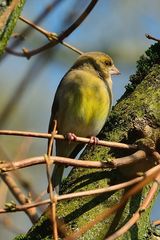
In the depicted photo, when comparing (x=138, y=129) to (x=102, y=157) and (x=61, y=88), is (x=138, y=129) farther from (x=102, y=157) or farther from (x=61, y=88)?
(x=61, y=88)

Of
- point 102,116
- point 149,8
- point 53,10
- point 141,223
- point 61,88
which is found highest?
point 149,8

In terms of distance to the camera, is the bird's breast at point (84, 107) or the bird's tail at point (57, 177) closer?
the bird's tail at point (57, 177)

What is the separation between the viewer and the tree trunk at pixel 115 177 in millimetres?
2471

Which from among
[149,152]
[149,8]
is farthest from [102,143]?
[149,8]

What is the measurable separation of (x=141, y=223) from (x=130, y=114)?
54 cm

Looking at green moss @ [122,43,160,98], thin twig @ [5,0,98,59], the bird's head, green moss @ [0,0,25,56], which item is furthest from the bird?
green moss @ [0,0,25,56]

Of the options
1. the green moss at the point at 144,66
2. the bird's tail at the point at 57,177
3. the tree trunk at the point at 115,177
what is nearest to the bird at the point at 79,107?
the bird's tail at the point at 57,177

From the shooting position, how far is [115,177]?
262 centimetres

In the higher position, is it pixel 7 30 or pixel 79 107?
pixel 79 107

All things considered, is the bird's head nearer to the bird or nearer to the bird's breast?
the bird

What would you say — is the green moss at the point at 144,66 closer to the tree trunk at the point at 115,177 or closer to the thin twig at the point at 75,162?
the tree trunk at the point at 115,177

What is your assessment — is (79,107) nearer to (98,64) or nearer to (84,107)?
(84,107)

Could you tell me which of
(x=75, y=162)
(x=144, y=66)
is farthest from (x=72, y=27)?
(x=144, y=66)

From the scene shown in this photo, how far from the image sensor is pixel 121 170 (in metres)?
2.60
